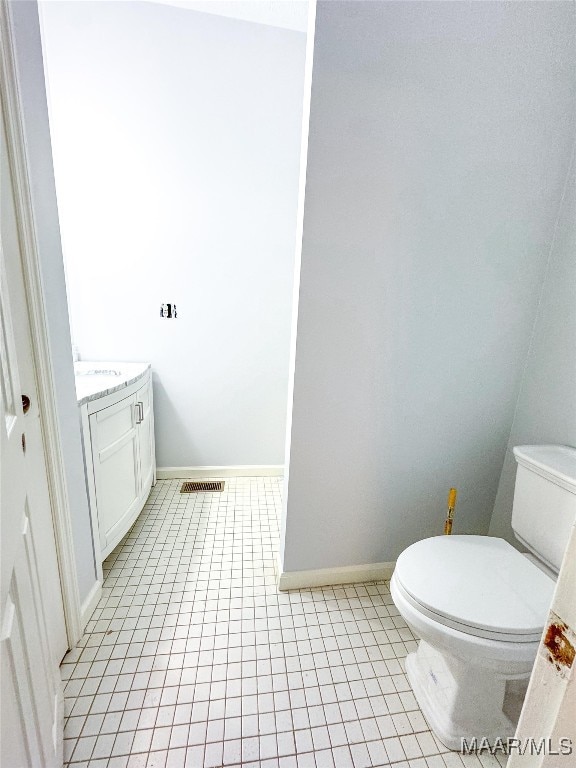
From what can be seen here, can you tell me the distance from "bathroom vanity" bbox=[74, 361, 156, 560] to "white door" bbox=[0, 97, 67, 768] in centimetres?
32

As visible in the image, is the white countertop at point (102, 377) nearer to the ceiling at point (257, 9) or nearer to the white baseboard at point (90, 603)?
the white baseboard at point (90, 603)

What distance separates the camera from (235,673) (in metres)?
1.17

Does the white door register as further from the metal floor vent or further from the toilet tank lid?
the toilet tank lid

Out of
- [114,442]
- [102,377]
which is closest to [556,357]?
[114,442]

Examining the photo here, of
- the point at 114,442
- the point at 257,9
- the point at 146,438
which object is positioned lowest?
the point at 146,438

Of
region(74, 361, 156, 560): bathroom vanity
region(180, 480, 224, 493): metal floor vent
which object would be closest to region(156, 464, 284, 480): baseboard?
region(180, 480, 224, 493): metal floor vent

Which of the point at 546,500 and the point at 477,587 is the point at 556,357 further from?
the point at 477,587

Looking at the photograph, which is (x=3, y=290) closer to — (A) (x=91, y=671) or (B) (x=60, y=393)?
(B) (x=60, y=393)

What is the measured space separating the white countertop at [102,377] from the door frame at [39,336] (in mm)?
234

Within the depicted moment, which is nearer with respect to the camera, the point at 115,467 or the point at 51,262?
the point at 51,262

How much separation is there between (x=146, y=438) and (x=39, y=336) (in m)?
1.07

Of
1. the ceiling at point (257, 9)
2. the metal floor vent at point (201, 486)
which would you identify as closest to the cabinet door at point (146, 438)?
the metal floor vent at point (201, 486)

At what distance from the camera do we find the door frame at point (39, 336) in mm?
867

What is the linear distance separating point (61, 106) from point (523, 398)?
101 inches
